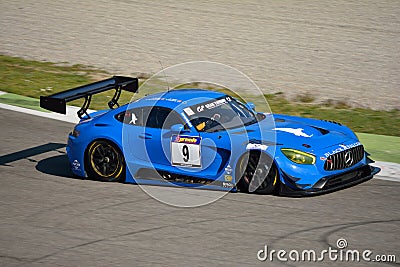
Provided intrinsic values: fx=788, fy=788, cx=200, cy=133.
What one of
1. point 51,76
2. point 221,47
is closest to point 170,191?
point 51,76

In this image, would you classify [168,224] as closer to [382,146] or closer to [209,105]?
[209,105]

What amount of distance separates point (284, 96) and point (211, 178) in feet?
20.4

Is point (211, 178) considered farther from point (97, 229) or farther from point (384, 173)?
point (384, 173)

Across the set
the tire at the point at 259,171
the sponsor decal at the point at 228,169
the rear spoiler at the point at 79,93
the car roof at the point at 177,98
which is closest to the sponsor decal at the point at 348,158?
the tire at the point at 259,171

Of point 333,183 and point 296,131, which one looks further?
point 296,131

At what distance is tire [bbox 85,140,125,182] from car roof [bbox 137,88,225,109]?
814 millimetres

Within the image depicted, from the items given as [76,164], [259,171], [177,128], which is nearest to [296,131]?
[259,171]

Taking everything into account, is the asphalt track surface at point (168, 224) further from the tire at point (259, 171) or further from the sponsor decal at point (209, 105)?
the sponsor decal at point (209, 105)

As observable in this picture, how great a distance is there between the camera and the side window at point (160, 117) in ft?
35.7

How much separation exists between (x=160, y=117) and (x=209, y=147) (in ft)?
3.18

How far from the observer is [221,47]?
66.5 feet

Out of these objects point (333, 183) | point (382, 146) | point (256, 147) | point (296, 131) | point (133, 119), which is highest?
point (133, 119)

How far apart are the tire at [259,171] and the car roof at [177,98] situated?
4.29 ft

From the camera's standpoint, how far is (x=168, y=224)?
954 cm
